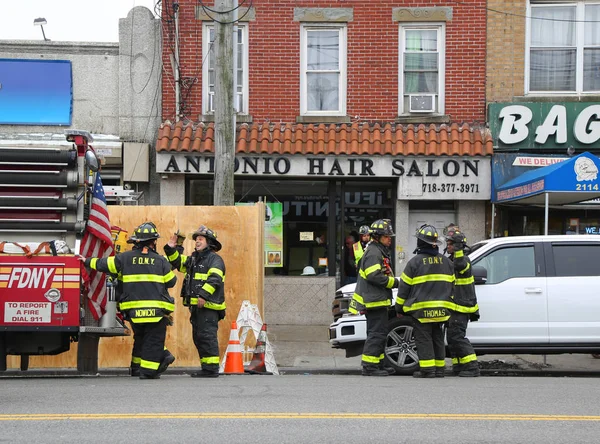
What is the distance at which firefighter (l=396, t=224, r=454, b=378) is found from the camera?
10602 mm

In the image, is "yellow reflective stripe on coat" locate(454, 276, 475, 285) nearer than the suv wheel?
Yes

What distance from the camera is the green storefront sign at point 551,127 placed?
53.2 feet

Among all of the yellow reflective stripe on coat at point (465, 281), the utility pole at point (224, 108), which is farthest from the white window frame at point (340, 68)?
the yellow reflective stripe on coat at point (465, 281)

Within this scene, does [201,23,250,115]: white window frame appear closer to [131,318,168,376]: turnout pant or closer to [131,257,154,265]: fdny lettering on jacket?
[131,257,154,265]: fdny lettering on jacket

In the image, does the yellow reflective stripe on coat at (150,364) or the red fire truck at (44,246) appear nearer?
the red fire truck at (44,246)

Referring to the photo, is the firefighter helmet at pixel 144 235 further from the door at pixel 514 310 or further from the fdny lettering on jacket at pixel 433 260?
the door at pixel 514 310

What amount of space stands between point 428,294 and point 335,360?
3.20m

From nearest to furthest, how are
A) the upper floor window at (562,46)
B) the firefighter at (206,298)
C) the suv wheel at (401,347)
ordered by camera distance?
the firefighter at (206,298), the suv wheel at (401,347), the upper floor window at (562,46)

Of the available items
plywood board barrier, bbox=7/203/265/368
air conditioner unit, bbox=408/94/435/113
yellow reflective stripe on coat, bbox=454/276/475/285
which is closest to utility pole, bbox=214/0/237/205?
plywood board barrier, bbox=7/203/265/368

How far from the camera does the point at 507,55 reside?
1670cm

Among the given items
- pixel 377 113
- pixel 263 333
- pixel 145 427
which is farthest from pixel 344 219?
pixel 145 427

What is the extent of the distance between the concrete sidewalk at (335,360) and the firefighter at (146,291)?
3039mm

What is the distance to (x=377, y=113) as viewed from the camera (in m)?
16.9

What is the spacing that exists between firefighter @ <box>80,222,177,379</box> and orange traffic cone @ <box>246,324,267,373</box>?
1593 mm
